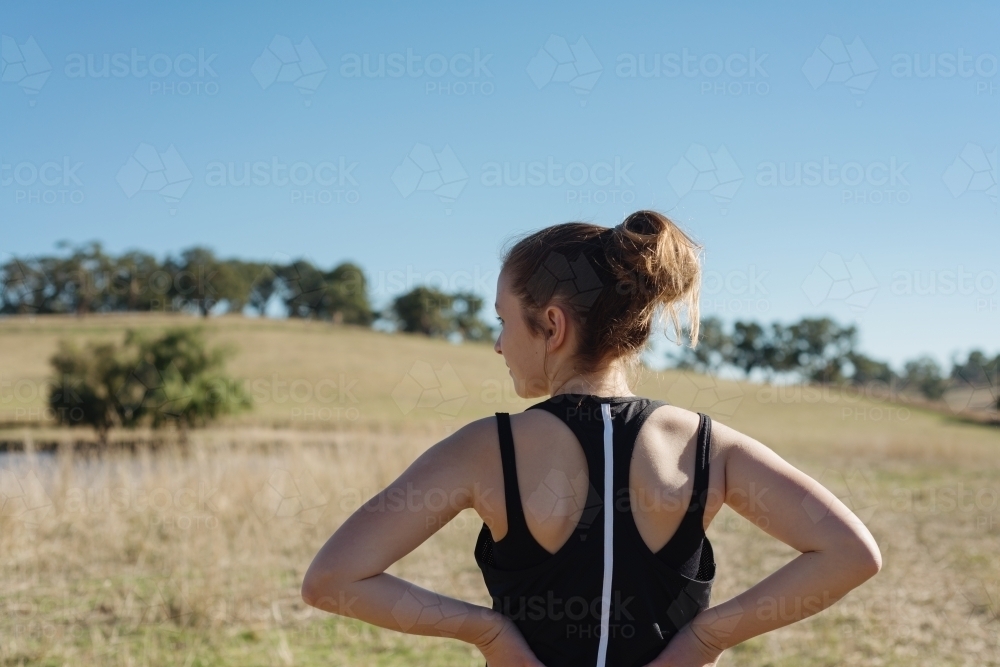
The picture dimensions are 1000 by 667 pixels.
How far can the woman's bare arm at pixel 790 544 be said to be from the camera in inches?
59.1

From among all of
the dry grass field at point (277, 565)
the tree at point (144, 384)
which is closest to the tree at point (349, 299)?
the tree at point (144, 384)

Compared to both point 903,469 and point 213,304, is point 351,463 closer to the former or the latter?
point 903,469

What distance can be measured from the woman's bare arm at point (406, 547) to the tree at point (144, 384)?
29935 mm

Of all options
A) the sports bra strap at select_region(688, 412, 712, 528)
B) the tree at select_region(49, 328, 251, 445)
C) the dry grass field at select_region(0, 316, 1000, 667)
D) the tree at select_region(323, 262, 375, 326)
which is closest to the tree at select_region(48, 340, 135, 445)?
the tree at select_region(49, 328, 251, 445)

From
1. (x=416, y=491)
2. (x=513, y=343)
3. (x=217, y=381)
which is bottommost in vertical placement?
(x=217, y=381)

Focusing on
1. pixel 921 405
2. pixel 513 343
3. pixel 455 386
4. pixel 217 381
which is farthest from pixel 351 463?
pixel 921 405

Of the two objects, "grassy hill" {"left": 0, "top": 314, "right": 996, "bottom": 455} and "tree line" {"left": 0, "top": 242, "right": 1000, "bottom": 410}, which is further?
"grassy hill" {"left": 0, "top": 314, "right": 996, "bottom": 455}

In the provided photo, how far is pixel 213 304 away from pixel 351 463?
53.9 meters

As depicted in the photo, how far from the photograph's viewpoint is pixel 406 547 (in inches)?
57.4

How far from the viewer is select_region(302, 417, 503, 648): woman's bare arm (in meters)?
1.43

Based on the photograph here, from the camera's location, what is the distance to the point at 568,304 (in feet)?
5.08

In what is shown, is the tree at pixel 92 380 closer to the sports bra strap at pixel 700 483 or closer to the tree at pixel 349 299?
the tree at pixel 349 299

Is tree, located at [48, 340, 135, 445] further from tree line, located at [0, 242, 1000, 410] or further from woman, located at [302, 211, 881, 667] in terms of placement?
woman, located at [302, 211, 881, 667]

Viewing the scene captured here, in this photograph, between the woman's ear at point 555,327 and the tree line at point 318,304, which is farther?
the tree line at point 318,304
